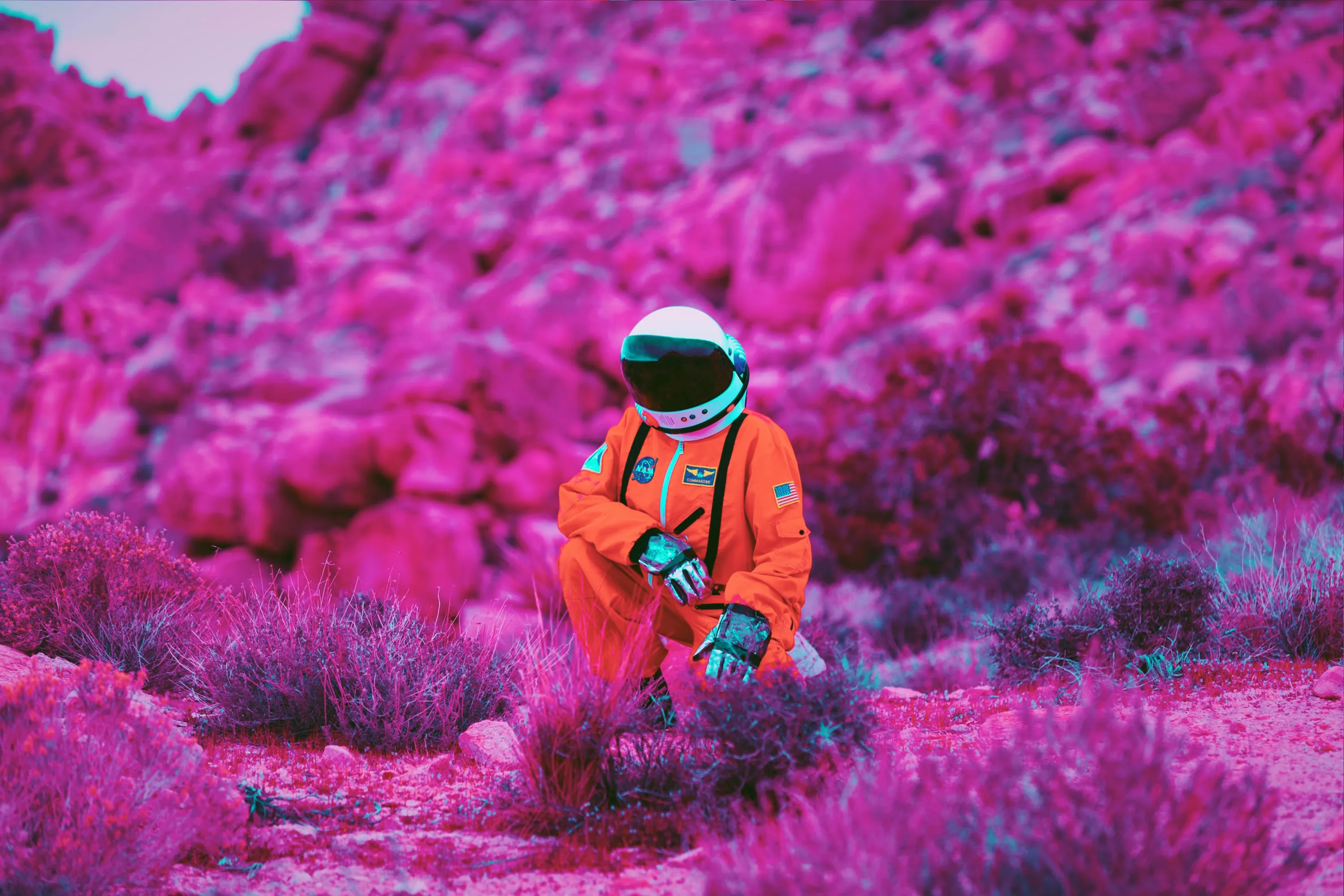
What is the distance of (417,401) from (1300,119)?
65.5 ft

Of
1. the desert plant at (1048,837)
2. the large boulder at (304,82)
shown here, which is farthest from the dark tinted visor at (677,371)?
the large boulder at (304,82)

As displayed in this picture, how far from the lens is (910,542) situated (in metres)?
9.99

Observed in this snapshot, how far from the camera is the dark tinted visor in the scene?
3797 mm

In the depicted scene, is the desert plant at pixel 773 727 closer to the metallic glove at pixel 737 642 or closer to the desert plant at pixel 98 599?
the metallic glove at pixel 737 642

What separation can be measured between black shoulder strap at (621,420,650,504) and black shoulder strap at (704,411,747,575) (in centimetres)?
40

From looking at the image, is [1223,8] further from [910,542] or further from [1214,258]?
[910,542]

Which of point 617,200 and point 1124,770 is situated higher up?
point 617,200

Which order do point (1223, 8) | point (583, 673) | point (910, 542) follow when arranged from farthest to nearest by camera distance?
point (1223, 8) → point (910, 542) → point (583, 673)

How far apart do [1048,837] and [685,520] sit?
199cm

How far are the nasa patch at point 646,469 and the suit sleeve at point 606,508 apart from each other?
12 cm

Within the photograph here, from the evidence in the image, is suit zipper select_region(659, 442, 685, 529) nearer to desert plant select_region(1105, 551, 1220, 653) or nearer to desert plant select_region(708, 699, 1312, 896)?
desert plant select_region(708, 699, 1312, 896)

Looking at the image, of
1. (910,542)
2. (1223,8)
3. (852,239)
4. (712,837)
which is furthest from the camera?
(1223,8)

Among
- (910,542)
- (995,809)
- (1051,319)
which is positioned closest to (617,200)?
(1051,319)

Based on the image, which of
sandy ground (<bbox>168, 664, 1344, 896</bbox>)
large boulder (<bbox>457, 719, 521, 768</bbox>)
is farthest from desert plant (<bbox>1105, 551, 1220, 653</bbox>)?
large boulder (<bbox>457, 719, 521, 768</bbox>)
